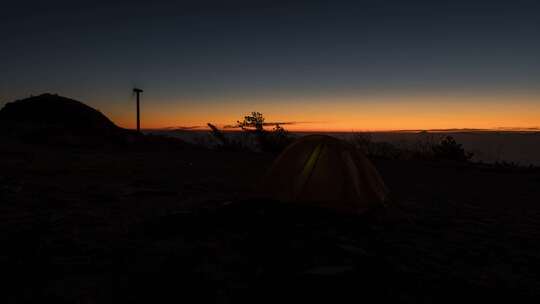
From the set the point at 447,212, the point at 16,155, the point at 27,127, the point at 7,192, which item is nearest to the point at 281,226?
the point at 447,212

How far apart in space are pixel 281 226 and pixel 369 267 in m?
1.65

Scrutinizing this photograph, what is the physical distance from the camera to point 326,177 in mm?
6219

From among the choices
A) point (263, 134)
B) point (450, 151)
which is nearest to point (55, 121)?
point (263, 134)

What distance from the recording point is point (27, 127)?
71.0ft

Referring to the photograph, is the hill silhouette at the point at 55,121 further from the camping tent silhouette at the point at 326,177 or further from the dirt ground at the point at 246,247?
the camping tent silhouette at the point at 326,177

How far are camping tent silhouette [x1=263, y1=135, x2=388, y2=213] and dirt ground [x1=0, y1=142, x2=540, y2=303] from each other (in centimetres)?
27

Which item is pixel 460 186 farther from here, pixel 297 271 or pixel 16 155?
pixel 16 155

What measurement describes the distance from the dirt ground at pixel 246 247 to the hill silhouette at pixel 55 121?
12.7m

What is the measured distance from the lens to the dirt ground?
348 centimetres

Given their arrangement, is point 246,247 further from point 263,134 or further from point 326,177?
point 263,134

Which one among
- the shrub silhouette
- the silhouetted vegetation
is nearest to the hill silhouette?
the silhouetted vegetation

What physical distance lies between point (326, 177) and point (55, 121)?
23138 mm

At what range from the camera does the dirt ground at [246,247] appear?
3483 millimetres

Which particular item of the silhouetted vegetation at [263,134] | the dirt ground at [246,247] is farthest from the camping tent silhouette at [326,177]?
the silhouetted vegetation at [263,134]
